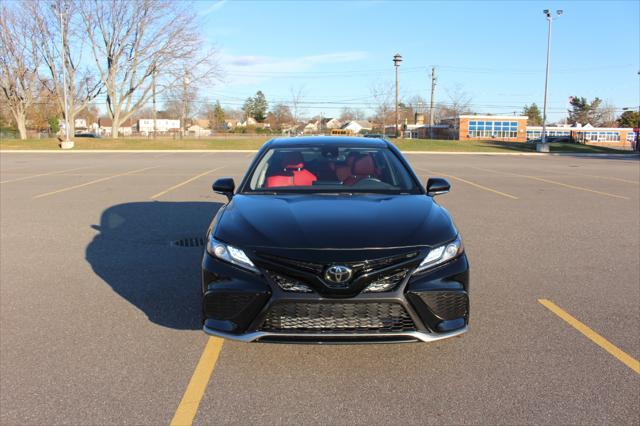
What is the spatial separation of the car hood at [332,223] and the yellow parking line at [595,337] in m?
1.41

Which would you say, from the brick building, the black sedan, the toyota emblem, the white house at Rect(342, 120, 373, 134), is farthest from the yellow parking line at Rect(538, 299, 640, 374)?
the white house at Rect(342, 120, 373, 134)

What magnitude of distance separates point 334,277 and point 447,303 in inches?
28.8

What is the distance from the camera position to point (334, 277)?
3.08 meters

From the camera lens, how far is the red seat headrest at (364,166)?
4.92 meters

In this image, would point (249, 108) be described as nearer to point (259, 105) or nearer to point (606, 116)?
point (259, 105)

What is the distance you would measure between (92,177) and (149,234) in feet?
32.2

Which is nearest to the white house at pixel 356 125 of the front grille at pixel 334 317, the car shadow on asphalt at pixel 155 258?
the car shadow on asphalt at pixel 155 258

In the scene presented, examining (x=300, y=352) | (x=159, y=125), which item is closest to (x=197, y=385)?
(x=300, y=352)

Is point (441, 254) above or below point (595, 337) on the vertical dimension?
above

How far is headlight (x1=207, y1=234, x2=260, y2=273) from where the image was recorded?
323 cm

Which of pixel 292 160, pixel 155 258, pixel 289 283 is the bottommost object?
pixel 155 258

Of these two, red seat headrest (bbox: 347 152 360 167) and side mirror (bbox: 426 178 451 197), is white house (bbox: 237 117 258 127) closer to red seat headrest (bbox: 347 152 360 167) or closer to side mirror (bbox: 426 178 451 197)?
red seat headrest (bbox: 347 152 360 167)

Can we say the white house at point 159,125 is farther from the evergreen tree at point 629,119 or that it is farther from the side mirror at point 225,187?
the side mirror at point 225,187

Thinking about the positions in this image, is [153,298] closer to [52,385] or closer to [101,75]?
[52,385]
